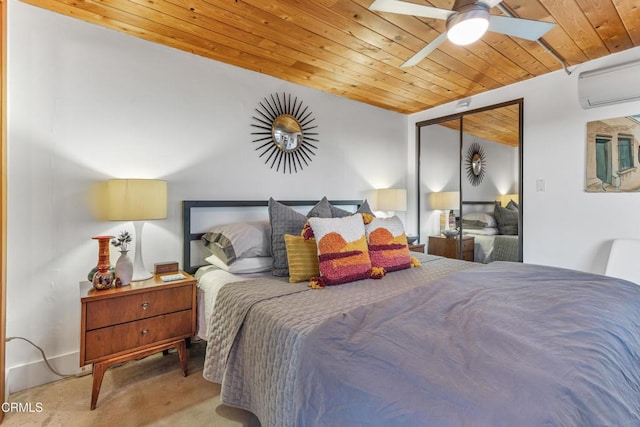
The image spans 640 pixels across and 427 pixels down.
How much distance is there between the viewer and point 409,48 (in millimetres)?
2303

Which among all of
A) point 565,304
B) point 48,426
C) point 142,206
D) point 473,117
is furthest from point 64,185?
point 473,117

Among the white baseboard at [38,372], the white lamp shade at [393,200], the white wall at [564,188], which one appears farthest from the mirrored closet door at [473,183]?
the white baseboard at [38,372]

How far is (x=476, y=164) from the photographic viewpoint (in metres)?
3.46

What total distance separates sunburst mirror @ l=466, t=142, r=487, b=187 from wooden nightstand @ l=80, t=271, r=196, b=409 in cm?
313

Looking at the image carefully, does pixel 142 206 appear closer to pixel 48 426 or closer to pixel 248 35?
pixel 48 426

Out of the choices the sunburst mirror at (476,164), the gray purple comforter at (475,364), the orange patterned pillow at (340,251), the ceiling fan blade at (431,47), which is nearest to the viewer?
the gray purple comforter at (475,364)

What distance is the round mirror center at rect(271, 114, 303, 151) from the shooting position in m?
2.80

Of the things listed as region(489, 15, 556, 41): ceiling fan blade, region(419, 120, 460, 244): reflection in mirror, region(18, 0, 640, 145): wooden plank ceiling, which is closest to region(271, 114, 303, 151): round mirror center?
region(18, 0, 640, 145): wooden plank ceiling

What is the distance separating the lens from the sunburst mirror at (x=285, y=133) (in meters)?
2.74

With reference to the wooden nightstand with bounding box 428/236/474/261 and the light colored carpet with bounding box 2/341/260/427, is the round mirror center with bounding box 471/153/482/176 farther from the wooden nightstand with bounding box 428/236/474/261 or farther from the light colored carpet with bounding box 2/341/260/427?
the light colored carpet with bounding box 2/341/260/427

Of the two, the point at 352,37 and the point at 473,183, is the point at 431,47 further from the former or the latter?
the point at 473,183

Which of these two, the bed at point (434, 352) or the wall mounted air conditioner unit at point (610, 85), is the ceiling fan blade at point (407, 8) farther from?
the wall mounted air conditioner unit at point (610, 85)

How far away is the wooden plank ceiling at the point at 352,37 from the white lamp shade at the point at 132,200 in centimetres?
106

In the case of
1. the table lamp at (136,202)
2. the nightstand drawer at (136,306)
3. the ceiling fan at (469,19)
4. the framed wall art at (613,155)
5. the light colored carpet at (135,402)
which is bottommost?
the light colored carpet at (135,402)
